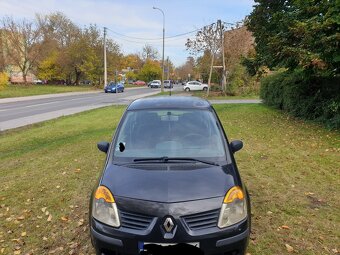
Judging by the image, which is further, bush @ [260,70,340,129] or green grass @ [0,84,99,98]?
green grass @ [0,84,99,98]

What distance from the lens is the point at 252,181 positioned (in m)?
6.23

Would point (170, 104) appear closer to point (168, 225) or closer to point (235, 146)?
point (235, 146)

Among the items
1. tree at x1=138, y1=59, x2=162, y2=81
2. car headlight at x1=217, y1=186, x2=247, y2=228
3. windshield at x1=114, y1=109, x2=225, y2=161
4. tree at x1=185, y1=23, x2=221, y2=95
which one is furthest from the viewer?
tree at x1=138, y1=59, x2=162, y2=81

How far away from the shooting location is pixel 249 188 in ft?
19.2

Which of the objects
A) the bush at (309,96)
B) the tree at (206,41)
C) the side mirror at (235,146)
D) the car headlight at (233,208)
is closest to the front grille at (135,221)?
the car headlight at (233,208)

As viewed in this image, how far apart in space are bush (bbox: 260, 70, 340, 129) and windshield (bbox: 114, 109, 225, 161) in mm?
7374

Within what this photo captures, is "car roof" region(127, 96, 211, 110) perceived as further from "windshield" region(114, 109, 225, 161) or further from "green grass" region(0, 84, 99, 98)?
"green grass" region(0, 84, 99, 98)

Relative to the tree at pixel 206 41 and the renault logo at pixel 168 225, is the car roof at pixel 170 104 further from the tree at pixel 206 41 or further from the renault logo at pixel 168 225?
the tree at pixel 206 41

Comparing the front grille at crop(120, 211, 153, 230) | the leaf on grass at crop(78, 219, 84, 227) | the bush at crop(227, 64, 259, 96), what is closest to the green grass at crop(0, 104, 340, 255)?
the leaf on grass at crop(78, 219, 84, 227)

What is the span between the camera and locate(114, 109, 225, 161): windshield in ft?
12.5

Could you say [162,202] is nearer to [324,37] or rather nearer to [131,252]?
[131,252]

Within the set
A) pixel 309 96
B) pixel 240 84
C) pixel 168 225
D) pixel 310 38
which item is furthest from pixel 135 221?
pixel 240 84

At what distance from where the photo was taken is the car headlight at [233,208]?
9.77ft

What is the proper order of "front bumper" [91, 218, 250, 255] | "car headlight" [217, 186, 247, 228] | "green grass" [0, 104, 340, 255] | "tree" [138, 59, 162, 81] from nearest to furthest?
"front bumper" [91, 218, 250, 255] < "car headlight" [217, 186, 247, 228] < "green grass" [0, 104, 340, 255] < "tree" [138, 59, 162, 81]
